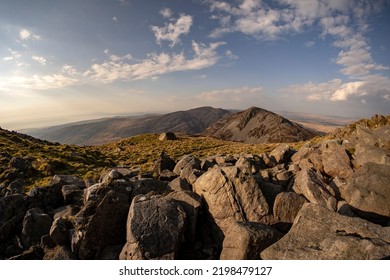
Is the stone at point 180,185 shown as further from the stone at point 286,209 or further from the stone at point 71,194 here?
the stone at point 71,194

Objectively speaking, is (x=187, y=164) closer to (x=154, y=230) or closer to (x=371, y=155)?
(x=154, y=230)

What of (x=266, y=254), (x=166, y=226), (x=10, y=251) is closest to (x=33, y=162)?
(x=10, y=251)

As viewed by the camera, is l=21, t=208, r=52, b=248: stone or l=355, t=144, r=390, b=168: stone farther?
l=355, t=144, r=390, b=168: stone

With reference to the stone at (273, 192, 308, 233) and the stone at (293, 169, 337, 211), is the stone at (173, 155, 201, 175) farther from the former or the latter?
the stone at (273, 192, 308, 233)

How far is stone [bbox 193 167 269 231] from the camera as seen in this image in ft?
41.2

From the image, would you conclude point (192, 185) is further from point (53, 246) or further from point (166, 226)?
point (53, 246)

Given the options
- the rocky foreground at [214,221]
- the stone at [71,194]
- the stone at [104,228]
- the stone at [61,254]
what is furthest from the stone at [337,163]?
the stone at [71,194]

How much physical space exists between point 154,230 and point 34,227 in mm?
7275

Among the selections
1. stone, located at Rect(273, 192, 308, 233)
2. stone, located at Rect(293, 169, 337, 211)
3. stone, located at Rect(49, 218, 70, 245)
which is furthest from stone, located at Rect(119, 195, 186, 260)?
stone, located at Rect(293, 169, 337, 211)

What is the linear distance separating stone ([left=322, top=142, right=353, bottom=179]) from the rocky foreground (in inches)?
93.7

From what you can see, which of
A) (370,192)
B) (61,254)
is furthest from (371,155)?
(61,254)

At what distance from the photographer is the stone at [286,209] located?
12258mm

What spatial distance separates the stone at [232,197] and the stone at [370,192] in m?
4.61

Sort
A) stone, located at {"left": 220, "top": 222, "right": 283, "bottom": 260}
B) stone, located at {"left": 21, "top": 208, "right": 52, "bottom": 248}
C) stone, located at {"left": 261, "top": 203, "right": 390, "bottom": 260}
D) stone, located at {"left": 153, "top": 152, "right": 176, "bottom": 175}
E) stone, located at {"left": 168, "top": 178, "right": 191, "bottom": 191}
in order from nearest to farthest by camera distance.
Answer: stone, located at {"left": 261, "top": 203, "right": 390, "bottom": 260} < stone, located at {"left": 220, "top": 222, "right": 283, "bottom": 260} < stone, located at {"left": 21, "top": 208, "right": 52, "bottom": 248} < stone, located at {"left": 168, "top": 178, "right": 191, "bottom": 191} < stone, located at {"left": 153, "top": 152, "right": 176, "bottom": 175}
